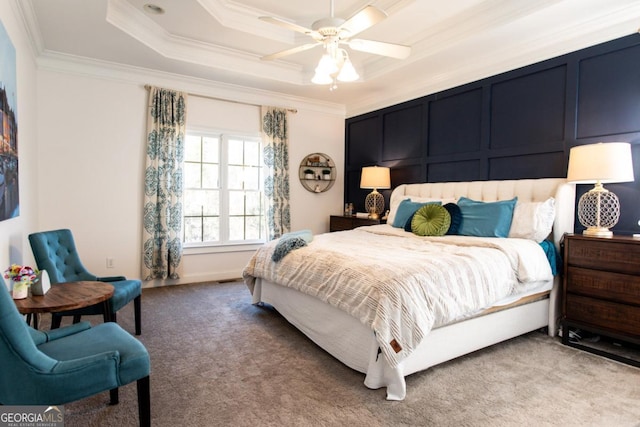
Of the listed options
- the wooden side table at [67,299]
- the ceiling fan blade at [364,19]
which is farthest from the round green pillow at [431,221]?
the wooden side table at [67,299]

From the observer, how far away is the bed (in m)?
2.11

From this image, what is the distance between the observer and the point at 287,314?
319 centimetres

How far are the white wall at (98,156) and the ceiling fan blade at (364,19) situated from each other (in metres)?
2.96

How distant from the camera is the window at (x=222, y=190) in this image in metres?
4.98

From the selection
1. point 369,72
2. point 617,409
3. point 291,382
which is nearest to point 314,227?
point 369,72

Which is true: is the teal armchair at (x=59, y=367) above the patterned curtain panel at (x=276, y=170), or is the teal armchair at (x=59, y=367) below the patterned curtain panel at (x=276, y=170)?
below

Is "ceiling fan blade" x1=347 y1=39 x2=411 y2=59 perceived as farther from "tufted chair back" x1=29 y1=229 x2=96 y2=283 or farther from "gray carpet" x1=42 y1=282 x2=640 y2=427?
"tufted chair back" x1=29 y1=229 x2=96 y2=283

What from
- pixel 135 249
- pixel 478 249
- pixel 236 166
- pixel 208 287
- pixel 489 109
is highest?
pixel 489 109

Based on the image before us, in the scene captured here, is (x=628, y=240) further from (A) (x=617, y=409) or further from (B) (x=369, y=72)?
(B) (x=369, y=72)

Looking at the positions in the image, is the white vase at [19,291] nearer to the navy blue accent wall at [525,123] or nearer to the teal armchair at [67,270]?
the teal armchair at [67,270]

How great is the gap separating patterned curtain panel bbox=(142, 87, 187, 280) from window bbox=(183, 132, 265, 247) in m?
0.28

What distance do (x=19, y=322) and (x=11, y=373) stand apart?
20 cm

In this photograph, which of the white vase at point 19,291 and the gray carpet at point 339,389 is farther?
the white vase at point 19,291

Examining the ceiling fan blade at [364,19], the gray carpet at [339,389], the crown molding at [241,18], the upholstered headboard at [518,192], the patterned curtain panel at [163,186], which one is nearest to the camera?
the gray carpet at [339,389]
